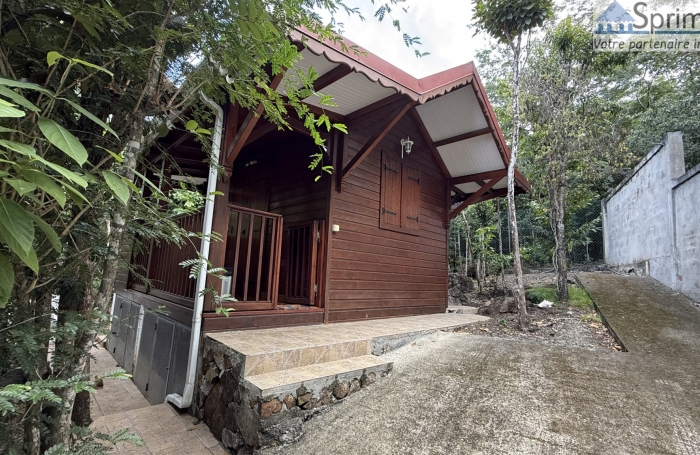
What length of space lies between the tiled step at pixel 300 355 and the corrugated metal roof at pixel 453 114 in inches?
149

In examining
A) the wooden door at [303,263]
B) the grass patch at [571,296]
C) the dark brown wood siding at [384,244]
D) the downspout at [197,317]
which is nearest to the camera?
the downspout at [197,317]

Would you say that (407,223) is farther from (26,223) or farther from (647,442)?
(26,223)

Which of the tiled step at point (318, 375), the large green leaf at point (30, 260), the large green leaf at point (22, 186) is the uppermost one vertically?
the large green leaf at point (22, 186)

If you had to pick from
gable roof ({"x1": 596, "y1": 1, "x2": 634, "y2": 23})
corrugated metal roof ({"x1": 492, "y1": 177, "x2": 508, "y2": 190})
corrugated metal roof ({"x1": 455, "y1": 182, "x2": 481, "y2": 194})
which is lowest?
corrugated metal roof ({"x1": 492, "y1": 177, "x2": 508, "y2": 190})

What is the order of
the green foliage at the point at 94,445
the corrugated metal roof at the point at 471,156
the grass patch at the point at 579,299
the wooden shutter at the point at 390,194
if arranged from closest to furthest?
1. the green foliage at the point at 94,445
2. the wooden shutter at the point at 390,194
3. the corrugated metal roof at the point at 471,156
4. the grass patch at the point at 579,299

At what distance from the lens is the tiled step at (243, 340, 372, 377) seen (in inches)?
97.0

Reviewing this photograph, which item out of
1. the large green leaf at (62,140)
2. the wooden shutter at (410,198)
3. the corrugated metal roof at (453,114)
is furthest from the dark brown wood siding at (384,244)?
the large green leaf at (62,140)

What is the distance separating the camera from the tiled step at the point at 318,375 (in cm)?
228

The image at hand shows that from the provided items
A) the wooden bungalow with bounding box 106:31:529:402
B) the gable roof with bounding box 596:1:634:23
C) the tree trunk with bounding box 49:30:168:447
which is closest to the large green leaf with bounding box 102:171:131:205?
→ the tree trunk with bounding box 49:30:168:447

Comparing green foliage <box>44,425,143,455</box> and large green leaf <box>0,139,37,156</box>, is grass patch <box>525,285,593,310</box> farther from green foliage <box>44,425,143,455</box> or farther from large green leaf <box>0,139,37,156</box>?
large green leaf <box>0,139,37,156</box>

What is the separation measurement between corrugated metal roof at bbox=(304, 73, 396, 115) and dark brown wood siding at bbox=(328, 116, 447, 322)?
557 mm

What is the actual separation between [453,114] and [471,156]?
1081 millimetres

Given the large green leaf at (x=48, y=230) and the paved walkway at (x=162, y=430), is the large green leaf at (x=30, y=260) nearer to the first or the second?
the large green leaf at (x=48, y=230)

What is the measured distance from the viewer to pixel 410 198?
5707 millimetres
